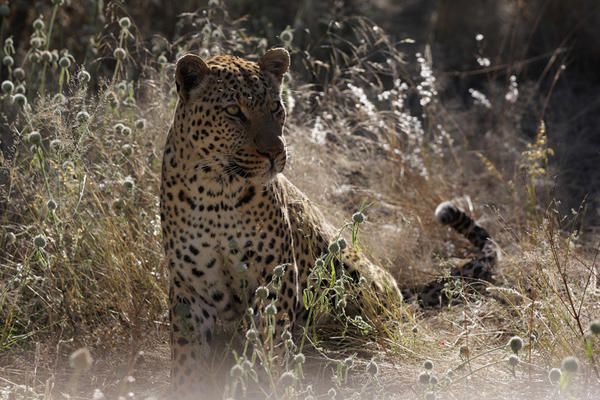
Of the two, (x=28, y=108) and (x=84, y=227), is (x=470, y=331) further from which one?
(x=28, y=108)

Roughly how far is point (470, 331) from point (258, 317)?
1.28m

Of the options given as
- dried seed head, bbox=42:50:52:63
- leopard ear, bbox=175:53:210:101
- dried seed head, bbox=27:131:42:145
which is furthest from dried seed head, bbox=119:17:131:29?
leopard ear, bbox=175:53:210:101

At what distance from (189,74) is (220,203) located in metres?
0.70

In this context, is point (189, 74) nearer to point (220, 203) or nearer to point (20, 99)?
point (220, 203)

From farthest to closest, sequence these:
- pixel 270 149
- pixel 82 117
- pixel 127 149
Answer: pixel 127 149, pixel 82 117, pixel 270 149

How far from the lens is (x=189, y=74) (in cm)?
529

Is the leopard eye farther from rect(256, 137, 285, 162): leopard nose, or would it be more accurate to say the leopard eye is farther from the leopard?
rect(256, 137, 285, 162): leopard nose

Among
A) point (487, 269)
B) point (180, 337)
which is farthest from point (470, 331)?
point (180, 337)

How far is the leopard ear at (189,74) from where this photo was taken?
5262mm

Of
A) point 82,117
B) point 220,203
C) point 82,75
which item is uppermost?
point 82,75

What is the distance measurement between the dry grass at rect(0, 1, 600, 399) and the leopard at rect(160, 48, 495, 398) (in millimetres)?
368

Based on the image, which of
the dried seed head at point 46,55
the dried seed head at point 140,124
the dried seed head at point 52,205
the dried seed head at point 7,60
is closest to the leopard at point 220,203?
the dried seed head at point 52,205

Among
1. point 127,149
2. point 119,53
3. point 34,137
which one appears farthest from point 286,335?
point 119,53

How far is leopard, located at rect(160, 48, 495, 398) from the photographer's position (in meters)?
5.24
